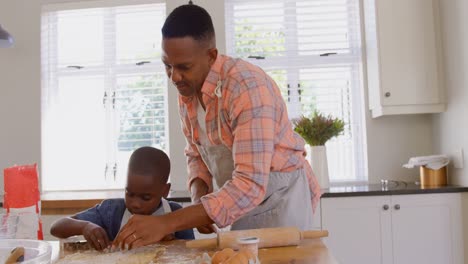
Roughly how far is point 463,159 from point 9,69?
9.01 ft

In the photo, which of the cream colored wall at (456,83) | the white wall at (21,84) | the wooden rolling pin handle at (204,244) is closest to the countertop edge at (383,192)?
the cream colored wall at (456,83)

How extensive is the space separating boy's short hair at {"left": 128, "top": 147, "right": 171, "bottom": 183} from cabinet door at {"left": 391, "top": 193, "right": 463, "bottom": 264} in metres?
1.45

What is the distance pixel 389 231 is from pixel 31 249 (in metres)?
2.15

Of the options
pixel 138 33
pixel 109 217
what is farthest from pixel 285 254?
pixel 138 33

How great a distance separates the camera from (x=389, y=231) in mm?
2510

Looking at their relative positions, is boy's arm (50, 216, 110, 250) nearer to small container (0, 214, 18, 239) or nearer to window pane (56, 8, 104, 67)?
small container (0, 214, 18, 239)

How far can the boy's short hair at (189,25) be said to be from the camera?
1137 mm

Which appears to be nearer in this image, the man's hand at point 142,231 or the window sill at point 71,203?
the man's hand at point 142,231

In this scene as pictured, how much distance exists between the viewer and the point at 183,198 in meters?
2.52

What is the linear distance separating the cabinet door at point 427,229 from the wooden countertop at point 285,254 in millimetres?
1532

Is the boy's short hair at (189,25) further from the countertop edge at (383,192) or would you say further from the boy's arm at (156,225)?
the countertop edge at (383,192)

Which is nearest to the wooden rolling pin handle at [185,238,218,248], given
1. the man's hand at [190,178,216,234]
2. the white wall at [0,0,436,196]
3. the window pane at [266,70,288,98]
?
the man's hand at [190,178,216,234]

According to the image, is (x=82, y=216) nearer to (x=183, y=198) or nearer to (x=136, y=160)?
(x=136, y=160)

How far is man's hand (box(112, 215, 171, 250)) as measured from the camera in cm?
105
